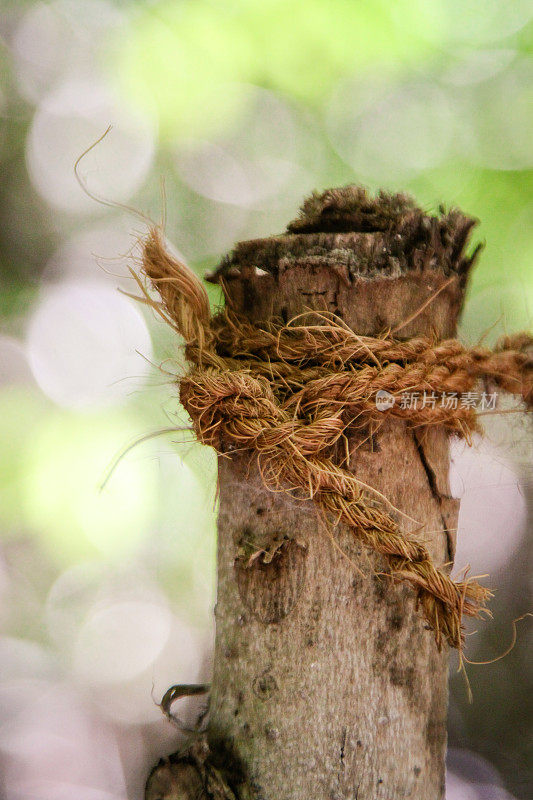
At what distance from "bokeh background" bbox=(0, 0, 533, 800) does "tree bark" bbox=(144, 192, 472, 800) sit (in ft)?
0.52

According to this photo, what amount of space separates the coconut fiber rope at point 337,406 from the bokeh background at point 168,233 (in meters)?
0.15

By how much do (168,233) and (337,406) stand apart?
1.74 ft

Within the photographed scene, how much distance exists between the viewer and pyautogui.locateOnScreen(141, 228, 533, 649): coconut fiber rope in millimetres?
418

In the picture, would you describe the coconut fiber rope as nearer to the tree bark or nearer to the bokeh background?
the tree bark

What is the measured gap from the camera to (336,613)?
431mm

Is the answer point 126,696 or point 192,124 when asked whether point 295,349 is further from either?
point 126,696

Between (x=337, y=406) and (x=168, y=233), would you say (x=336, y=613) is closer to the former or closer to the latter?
(x=337, y=406)

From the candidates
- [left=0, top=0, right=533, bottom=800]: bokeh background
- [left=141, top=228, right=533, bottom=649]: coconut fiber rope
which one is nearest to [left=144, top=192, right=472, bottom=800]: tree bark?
[left=141, top=228, right=533, bottom=649]: coconut fiber rope

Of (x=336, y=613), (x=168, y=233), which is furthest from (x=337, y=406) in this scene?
(x=168, y=233)

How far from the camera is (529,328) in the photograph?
18.9 inches

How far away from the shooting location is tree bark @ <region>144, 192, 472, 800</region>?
0.43m

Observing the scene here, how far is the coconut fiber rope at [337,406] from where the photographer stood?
418 millimetres

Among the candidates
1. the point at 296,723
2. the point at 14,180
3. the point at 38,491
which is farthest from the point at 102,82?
the point at 296,723

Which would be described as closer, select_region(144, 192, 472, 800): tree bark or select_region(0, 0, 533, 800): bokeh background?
select_region(144, 192, 472, 800): tree bark
